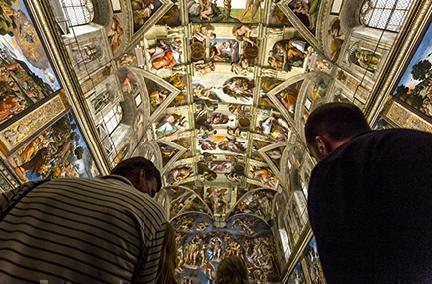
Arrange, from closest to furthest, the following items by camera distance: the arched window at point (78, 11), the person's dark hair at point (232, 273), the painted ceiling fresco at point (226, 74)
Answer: the person's dark hair at point (232, 273)
the arched window at point (78, 11)
the painted ceiling fresco at point (226, 74)

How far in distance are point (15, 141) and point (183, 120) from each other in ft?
33.4

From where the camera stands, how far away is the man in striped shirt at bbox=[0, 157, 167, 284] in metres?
1.35

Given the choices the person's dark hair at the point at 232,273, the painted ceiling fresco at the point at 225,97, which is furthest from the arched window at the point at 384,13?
the person's dark hair at the point at 232,273

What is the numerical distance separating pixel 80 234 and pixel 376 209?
5.19 ft

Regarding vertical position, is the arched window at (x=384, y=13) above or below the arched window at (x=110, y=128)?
above

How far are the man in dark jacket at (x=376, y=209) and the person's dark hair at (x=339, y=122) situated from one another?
0.40 meters

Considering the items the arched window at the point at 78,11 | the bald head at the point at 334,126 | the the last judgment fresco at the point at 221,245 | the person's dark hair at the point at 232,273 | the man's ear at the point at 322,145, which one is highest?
the bald head at the point at 334,126

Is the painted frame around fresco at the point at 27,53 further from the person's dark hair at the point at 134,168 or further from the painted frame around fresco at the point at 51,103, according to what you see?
the person's dark hair at the point at 134,168

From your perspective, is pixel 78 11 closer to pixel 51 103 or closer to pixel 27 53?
pixel 27 53

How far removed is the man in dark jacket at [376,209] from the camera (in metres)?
1.36

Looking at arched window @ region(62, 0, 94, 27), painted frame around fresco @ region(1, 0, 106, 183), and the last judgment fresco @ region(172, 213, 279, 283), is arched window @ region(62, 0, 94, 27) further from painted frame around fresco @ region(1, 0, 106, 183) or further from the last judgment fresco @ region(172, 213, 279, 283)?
the last judgment fresco @ region(172, 213, 279, 283)

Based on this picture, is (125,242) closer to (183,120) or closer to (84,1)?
(84,1)

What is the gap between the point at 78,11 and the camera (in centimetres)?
861

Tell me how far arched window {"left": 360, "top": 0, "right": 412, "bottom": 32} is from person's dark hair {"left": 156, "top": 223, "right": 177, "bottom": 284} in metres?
8.23
